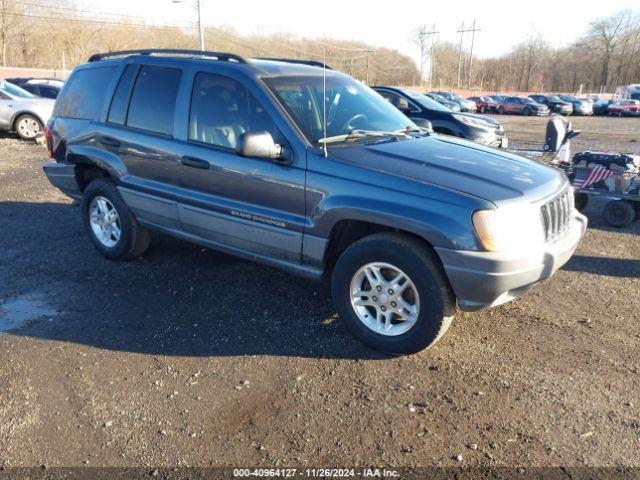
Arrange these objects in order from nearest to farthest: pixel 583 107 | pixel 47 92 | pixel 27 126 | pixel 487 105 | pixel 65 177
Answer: pixel 65 177, pixel 27 126, pixel 47 92, pixel 583 107, pixel 487 105

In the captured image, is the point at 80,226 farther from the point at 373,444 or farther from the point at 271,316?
the point at 373,444

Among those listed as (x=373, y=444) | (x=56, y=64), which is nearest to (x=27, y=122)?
(x=373, y=444)

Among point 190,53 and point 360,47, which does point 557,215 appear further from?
point 360,47

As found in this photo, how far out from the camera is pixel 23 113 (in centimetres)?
1454

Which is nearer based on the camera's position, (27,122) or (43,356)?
(43,356)

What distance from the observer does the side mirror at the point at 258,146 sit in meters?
3.72

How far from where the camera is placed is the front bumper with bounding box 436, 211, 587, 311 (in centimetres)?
320

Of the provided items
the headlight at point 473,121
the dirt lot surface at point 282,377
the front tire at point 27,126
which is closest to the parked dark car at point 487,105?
the headlight at point 473,121

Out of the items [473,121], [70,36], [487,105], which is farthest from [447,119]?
[70,36]

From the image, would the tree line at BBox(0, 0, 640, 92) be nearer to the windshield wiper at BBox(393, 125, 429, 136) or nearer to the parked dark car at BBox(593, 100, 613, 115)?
the parked dark car at BBox(593, 100, 613, 115)

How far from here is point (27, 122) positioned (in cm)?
1465

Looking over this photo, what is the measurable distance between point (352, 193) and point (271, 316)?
129 centimetres

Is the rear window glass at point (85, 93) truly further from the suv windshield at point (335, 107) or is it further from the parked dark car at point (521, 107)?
the parked dark car at point (521, 107)

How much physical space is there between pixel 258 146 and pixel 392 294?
1366 millimetres
